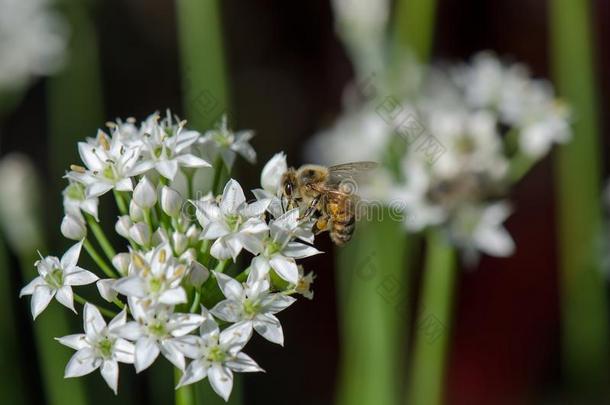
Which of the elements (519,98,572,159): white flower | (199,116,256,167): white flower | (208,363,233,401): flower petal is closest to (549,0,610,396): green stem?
(519,98,572,159): white flower

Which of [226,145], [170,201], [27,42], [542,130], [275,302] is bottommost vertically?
[275,302]

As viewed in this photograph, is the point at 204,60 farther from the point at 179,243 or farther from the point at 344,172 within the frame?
the point at 179,243

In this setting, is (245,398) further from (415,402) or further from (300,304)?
(415,402)

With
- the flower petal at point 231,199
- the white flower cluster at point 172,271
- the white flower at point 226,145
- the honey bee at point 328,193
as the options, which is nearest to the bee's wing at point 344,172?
the honey bee at point 328,193

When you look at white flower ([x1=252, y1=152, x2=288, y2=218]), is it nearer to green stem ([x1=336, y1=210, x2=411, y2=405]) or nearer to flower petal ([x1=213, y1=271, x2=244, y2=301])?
flower petal ([x1=213, y1=271, x2=244, y2=301])

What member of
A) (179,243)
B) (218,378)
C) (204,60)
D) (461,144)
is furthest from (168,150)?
(204,60)
